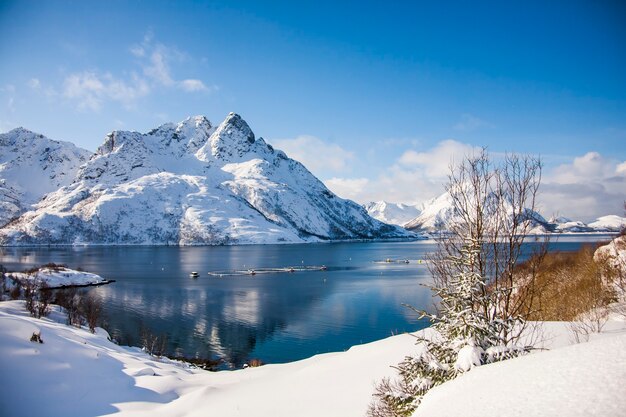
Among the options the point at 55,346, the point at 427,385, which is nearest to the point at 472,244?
the point at 427,385

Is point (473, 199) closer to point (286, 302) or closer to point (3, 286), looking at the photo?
point (286, 302)

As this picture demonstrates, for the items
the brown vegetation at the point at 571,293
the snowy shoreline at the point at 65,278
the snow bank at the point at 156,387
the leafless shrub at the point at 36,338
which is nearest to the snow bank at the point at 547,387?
the snow bank at the point at 156,387

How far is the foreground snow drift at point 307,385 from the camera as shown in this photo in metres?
5.23

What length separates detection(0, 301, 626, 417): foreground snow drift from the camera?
206 inches

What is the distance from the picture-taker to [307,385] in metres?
15.1

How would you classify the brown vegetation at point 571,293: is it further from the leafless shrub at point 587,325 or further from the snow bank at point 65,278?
the snow bank at point 65,278

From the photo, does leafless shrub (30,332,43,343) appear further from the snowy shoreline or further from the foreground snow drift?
the snowy shoreline

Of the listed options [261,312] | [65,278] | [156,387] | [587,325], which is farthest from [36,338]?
[65,278]

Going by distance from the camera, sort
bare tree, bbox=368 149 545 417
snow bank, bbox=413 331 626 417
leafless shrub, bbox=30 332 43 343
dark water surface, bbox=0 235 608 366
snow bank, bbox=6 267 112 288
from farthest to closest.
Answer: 1. snow bank, bbox=6 267 112 288
2. dark water surface, bbox=0 235 608 366
3. leafless shrub, bbox=30 332 43 343
4. bare tree, bbox=368 149 545 417
5. snow bank, bbox=413 331 626 417

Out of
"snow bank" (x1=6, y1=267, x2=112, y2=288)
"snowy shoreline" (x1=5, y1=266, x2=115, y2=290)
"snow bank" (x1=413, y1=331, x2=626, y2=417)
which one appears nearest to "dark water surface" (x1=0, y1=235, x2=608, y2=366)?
"snowy shoreline" (x1=5, y1=266, x2=115, y2=290)

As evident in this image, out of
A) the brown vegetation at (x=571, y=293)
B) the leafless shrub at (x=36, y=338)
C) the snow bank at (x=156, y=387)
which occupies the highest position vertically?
the brown vegetation at (x=571, y=293)

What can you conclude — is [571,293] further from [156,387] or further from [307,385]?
[156,387]

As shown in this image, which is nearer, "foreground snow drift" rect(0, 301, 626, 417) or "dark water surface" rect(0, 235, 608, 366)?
"foreground snow drift" rect(0, 301, 626, 417)

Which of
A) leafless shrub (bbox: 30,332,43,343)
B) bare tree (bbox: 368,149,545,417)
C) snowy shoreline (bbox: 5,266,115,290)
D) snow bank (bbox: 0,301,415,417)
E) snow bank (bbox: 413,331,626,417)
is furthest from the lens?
snowy shoreline (bbox: 5,266,115,290)
